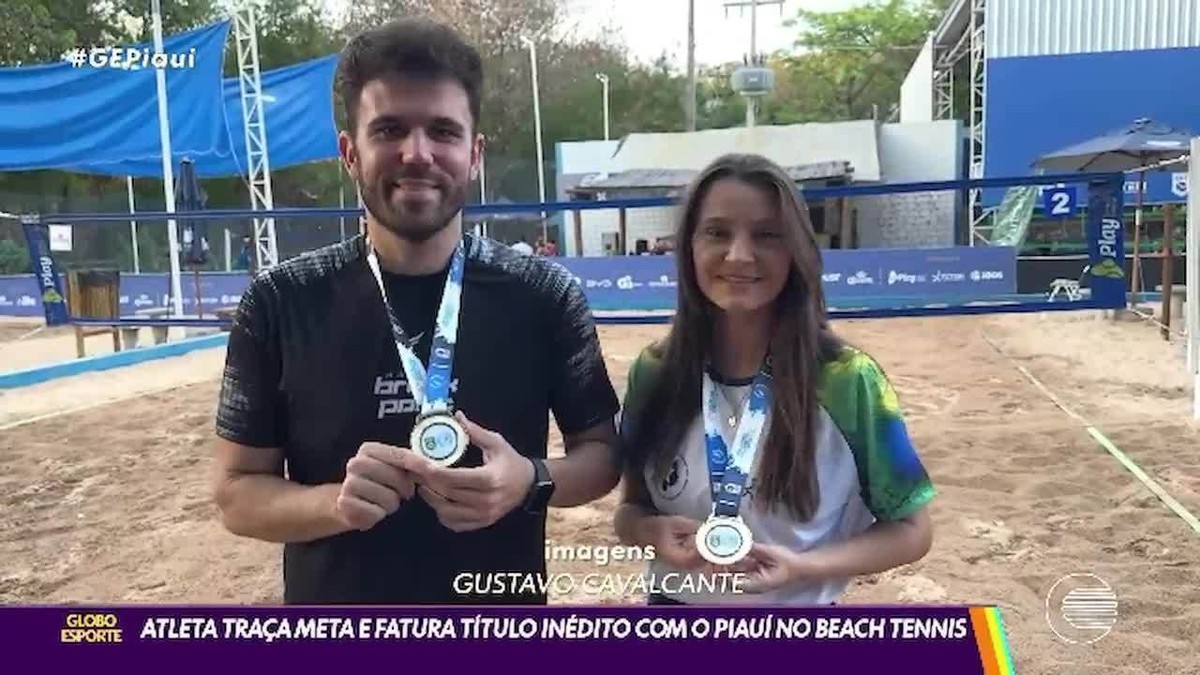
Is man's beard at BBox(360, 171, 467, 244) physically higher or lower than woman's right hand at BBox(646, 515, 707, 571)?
higher

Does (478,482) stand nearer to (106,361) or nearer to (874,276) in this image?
(874,276)

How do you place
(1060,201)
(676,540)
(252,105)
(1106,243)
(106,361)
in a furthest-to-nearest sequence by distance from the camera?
(106,361) → (1060,201) → (1106,243) → (252,105) → (676,540)

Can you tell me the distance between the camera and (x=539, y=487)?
2.46ft

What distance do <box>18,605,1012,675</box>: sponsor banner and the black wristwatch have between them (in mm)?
87

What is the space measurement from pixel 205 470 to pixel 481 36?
2461 mm

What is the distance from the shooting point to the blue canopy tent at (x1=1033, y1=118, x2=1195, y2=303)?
84.6 inches

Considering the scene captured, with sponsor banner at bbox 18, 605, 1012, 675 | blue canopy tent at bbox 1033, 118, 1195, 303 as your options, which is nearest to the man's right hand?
sponsor banner at bbox 18, 605, 1012, 675

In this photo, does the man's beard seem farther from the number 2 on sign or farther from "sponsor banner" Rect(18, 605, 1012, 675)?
the number 2 on sign

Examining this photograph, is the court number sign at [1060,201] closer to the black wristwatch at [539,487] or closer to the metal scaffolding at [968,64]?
the metal scaffolding at [968,64]

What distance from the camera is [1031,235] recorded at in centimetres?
262

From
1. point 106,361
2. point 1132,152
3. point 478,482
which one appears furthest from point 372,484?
point 106,361

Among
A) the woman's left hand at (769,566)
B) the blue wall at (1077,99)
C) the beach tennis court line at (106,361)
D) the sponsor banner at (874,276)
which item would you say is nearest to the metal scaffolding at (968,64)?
the blue wall at (1077,99)

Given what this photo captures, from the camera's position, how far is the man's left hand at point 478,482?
693mm

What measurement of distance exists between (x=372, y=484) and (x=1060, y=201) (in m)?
2.47
